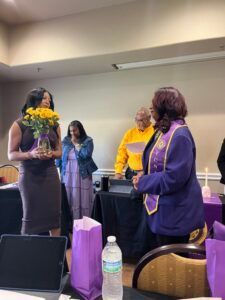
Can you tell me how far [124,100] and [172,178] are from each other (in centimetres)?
271

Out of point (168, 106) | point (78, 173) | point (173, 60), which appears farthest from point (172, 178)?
point (173, 60)

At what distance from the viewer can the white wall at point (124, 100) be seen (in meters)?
3.41

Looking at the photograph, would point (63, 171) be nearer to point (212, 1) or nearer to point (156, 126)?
point (156, 126)

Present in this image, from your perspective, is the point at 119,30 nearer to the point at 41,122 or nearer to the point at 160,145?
the point at 41,122

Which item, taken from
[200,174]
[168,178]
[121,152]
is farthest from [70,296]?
[200,174]

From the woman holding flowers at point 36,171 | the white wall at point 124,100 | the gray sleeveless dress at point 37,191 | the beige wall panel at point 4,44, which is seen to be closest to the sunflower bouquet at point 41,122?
the woman holding flowers at point 36,171

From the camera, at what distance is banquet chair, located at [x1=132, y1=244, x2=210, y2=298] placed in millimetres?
895

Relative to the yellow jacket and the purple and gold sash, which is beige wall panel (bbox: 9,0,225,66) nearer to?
the yellow jacket

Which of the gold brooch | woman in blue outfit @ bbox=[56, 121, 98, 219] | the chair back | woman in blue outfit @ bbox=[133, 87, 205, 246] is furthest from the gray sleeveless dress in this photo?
woman in blue outfit @ bbox=[56, 121, 98, 219]

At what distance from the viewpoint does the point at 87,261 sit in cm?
79

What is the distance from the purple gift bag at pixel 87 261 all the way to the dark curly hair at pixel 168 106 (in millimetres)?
750

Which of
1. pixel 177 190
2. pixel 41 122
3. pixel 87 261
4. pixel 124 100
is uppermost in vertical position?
pixel 124 100

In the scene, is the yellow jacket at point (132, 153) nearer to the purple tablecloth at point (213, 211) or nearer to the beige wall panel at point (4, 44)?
the purple tablecloth at point (213, 211)

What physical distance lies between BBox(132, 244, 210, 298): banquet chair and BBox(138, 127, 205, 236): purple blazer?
376mm
